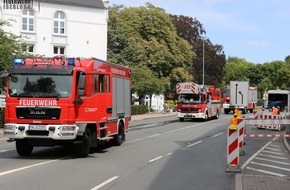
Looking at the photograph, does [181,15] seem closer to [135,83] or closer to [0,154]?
[135,83]

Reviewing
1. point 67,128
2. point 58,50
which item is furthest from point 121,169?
point 58,50

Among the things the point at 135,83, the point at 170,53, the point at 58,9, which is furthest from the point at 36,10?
the point at 170,53

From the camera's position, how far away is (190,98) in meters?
38.3

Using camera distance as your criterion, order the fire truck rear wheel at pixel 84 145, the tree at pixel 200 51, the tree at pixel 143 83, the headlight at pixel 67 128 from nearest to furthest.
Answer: the headlight at pixel 67 128 → the fire truck rear wheel at pixel 84 145 → the tree at pixel 143 83 → the tree at pixel 200 51

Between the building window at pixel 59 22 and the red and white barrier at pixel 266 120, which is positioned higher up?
the building window at pixel 59 22

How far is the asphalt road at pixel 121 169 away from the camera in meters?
9.78

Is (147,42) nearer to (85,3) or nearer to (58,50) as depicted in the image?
(85,3)

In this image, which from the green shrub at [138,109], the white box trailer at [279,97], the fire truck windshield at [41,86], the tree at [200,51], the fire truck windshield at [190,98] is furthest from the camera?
the tree at [200,51]

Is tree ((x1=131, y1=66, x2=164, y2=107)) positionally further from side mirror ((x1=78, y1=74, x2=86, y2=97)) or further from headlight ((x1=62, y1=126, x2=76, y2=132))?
headlight ((x1=62, y1=126, x2=76, y2=132))

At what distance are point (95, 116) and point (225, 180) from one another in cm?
581

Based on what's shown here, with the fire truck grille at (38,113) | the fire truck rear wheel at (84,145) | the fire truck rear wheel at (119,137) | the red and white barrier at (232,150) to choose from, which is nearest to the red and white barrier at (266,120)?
the fire truck rear wheel at (119,137)

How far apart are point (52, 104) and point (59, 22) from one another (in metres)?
41.9

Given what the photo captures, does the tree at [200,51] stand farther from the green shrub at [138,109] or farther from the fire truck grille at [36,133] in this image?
the fire truck grille at [36,133]

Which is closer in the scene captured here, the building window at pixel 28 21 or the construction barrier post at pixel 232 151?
the construction barrier post at pixel 232 151
